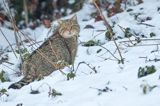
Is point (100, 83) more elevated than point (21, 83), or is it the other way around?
point (21, 83)

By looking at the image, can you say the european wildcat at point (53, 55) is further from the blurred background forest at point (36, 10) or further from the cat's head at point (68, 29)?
the blurred background forest at point (36, 10)

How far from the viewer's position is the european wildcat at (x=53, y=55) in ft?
21.0

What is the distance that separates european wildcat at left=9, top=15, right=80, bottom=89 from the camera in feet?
21.0

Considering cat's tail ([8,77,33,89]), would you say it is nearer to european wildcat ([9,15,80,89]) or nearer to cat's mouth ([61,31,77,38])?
european wildcat ([9,15,80,89])

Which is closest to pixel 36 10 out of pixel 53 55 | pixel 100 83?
pixel 53 55

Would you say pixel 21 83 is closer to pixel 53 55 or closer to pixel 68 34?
pixel 53 55

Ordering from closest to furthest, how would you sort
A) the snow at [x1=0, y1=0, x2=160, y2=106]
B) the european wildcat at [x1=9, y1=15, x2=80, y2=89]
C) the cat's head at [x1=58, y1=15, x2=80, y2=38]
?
the snow at [x1=0, y1=0, x2=160, y2=106], the european wildcat at [x1=9, y1=15, x2=80, y2=89], the cat's head at [x1=58, y1=15, x2=80, y2=38]

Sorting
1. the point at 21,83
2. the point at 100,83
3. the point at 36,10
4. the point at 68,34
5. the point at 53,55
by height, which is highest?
the point at 36,10

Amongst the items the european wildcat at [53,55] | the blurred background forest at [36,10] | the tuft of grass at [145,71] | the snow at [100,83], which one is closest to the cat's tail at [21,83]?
the european wildcat at [53,55]

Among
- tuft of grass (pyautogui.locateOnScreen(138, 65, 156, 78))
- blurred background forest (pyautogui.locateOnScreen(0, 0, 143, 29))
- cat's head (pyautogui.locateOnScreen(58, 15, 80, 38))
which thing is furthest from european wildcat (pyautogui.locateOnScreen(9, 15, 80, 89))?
blurred background forest (pyautogui.locateOnScreen(0, 0, 143, 29))

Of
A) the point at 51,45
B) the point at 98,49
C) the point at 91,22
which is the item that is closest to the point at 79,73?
the point at 51,45

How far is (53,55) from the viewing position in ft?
21.6

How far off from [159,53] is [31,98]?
1518mm

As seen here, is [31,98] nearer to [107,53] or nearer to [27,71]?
[27,71]
